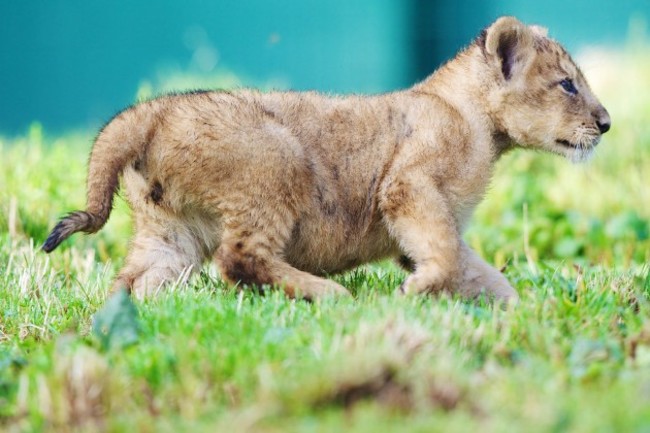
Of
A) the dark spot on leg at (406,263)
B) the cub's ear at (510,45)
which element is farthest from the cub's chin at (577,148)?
the dark spot on leg at (406,263)

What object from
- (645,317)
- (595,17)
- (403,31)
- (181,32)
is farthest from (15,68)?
(645,317)

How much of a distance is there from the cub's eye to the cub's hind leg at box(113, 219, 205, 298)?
1.95m

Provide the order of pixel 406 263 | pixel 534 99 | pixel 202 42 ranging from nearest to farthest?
pixel 534 99
pixel 406 263
pixel 202 42

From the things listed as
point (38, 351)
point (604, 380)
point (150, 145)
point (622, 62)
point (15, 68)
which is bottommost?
point (604, 380)

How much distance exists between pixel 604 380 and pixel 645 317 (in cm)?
86

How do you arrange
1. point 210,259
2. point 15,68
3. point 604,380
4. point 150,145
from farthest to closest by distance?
point 15,68 → point 210,259 → point 150,145 → point 604,380

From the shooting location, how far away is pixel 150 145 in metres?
4.57

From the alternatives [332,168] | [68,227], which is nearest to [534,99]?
[332,168]

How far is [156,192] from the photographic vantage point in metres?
4.66

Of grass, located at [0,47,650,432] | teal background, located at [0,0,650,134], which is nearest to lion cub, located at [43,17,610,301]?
grass, located at [0,47,650,432]

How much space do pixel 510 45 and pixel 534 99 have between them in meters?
0.29

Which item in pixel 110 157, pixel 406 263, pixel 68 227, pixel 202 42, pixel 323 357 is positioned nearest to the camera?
pixel 323 357

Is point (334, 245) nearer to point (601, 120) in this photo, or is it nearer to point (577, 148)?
point (577, 148)

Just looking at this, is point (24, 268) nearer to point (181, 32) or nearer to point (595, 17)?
point (181, 32)
